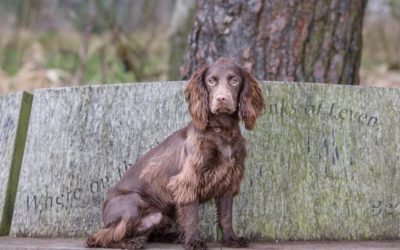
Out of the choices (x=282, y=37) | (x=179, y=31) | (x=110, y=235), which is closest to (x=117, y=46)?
(x=179, y=31)

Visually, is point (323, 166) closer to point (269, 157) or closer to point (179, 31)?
point (269, 157)

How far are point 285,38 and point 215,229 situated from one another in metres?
1.58

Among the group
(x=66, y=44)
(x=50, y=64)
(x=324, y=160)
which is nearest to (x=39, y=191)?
(x=324, y=160)

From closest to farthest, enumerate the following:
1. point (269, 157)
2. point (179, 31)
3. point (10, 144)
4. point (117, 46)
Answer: point (269, 157) < point (10, 144) < point (179, 31) < point (117, 46)

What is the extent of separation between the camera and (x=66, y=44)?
12.4 m

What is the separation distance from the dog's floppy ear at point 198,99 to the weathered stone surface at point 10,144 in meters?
1.24

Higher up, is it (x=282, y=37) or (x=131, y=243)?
(x=282, y=37)

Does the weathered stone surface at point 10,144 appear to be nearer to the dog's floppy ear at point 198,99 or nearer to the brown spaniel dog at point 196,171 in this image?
the brown spaniel dog at point 196,171

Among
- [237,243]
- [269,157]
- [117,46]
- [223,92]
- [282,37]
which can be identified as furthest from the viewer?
[117,46]

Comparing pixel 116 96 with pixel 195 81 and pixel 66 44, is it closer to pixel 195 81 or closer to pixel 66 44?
pixel 195 81

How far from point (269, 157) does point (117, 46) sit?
464cm

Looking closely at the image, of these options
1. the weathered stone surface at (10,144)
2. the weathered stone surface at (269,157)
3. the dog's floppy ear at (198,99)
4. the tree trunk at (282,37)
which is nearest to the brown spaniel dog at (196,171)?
the dog's floppy ear at (198,99)

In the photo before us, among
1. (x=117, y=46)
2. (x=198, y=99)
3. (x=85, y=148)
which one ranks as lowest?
(x=85, y=148)

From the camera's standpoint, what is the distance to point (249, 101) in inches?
125
